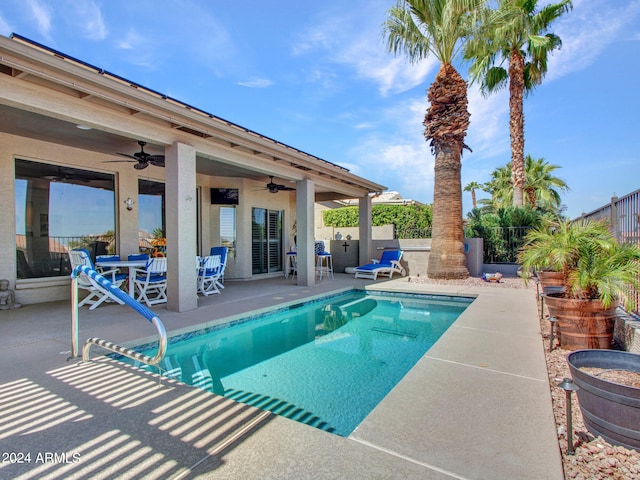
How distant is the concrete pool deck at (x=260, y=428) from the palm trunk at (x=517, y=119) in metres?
10.8

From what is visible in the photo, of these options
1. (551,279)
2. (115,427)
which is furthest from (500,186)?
(115,427)

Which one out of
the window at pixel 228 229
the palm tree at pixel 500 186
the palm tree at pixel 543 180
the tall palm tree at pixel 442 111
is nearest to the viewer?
the tall palm tree at pixel 442 111

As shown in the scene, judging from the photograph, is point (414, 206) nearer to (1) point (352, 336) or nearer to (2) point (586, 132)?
(2) point (586, 132)

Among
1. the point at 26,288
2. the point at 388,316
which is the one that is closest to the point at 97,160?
the point at 26,288

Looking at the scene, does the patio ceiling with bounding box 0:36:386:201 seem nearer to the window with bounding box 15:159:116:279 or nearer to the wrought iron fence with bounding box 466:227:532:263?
the window with bounding box 15:159:116:279

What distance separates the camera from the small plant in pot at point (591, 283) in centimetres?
368

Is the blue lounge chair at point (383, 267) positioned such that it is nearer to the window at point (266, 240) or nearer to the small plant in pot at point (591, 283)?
the window at point (266, 240)

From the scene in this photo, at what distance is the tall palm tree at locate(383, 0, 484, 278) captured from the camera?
9523 mm

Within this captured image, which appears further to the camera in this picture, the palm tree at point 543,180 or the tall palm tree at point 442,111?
the palm tree at point 543,180

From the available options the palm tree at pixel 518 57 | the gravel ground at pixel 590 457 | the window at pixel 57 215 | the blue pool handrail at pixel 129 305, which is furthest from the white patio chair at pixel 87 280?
the palm tree at pixel 518 57

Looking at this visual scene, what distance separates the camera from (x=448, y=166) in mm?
10148

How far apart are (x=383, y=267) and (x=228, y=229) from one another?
17.4ft

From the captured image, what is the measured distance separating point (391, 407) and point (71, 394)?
105 inches

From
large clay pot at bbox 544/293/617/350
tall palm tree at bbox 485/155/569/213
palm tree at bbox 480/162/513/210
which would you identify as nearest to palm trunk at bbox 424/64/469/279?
large clay pot at bbox 544/293/617/350
